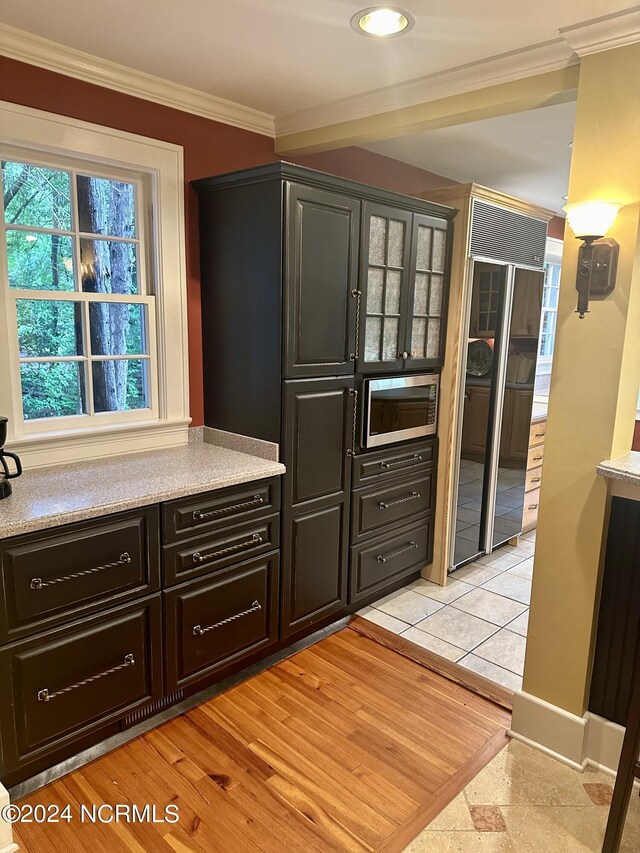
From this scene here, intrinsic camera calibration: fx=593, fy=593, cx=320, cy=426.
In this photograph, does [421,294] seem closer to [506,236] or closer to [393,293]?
[393,293]

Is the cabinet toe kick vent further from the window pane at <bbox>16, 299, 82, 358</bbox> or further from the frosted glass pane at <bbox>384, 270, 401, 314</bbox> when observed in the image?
the frosted glass pane at <bbox>384, 270, 401, 314</bbox>

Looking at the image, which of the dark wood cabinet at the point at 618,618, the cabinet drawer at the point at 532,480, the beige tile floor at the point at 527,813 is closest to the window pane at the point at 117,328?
the dark wood cabinet at the point at 618,618

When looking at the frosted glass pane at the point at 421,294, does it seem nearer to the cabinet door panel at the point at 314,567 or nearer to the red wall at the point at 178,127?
the red wall at the point at 178,127

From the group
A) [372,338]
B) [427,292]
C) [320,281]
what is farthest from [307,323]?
[427,292]

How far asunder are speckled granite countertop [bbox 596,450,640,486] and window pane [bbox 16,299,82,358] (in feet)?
6.89

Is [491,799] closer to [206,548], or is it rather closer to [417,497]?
[206,548]

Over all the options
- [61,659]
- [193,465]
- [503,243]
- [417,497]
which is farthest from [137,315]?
[503,243]

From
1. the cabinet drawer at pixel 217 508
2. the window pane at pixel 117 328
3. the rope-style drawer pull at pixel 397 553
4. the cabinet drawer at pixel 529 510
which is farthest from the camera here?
the cabinet drawer at pixel 529 510

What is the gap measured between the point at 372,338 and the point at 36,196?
1.54 m

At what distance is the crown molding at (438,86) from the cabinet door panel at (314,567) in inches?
70.5

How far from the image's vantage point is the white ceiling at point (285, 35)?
1.82m

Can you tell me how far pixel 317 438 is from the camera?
2674 mm

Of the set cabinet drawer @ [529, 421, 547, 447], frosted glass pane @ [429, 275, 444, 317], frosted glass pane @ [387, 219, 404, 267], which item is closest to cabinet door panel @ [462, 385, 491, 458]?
frosted glass pane @ [429, 275, 444, 317]

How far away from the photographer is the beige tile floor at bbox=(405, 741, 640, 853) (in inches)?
69.9
